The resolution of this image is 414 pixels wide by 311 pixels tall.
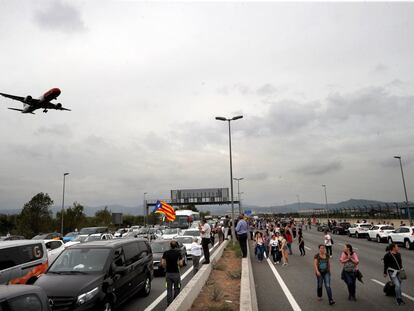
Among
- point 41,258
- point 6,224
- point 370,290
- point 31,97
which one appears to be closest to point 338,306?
point 370,290

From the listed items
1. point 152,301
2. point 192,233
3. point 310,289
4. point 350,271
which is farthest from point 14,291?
point 192,233

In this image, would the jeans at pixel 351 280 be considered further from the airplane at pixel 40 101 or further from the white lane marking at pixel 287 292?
the airplane at pixel 40 101

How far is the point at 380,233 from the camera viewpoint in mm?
31328

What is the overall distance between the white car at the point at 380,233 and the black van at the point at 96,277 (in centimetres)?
2704

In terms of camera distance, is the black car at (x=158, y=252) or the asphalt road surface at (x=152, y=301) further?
the black car at (x=158, y=252)

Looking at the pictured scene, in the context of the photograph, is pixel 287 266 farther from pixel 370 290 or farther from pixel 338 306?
pixel 338 306

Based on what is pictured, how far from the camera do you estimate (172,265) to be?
9.10 meters

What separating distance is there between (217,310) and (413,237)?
2295 centimetres

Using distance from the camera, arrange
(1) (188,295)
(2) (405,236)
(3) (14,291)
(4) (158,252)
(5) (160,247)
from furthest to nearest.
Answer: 1. (2) (405,236)
2. (5) (160,247)
3. (4) (158,252)
4. (1) (188,295)
5. (3) (14,291)

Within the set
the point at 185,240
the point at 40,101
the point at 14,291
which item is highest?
the point at 40,101

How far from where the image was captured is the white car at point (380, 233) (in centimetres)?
3077

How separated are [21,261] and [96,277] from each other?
165 inches

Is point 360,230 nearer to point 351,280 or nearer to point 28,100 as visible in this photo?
point 351,280

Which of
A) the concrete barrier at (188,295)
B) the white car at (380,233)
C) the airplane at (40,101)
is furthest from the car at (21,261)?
the white car at (380,233)
